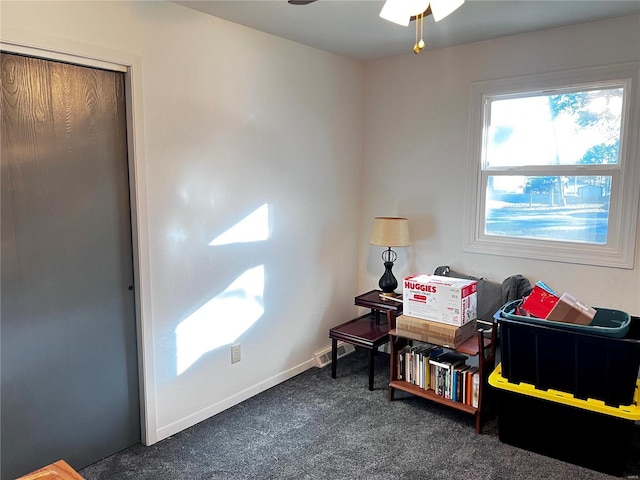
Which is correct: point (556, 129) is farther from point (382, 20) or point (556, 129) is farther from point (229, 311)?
point (229, 311)

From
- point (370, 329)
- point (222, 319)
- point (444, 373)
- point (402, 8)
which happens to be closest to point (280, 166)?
point (222, 319)

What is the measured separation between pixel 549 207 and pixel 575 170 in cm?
29

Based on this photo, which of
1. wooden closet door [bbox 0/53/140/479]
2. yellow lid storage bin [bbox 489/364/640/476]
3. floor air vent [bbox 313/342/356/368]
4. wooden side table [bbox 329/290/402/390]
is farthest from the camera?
floor air vent [bbox 313/342/356/368]

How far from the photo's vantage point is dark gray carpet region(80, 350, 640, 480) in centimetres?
232

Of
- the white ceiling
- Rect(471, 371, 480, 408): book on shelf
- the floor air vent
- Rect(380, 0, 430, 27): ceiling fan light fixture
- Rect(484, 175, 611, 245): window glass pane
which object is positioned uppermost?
the white ceiling

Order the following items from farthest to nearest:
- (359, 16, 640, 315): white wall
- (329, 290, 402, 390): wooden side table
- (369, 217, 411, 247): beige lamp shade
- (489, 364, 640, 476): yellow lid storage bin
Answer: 1. (369, 217, 411, 247): beige lamp shade
2. (329, 290, 402, 390): wooden side table
3. (359, 16, 640, 315): white wall
4. (489, 364, 640, 476): yellow lid storage bin

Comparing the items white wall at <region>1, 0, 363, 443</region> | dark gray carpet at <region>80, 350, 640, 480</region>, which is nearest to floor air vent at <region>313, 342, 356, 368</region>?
white wall at <region>1, 0, 363, 443</region>

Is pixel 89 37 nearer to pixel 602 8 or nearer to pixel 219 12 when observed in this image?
pixel 219 12

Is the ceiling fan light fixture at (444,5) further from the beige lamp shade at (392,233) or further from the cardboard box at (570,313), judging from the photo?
the beige lamp shade at (392,233)

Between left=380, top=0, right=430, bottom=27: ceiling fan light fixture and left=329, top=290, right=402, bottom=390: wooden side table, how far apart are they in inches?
77.5

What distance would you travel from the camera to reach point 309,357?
360 centimetres

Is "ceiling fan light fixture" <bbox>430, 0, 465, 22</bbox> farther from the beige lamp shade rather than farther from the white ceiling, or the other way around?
the beige lamp shade

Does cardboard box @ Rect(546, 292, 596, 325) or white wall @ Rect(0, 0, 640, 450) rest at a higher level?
white wall @ Rect(0, 0, 640, 450)

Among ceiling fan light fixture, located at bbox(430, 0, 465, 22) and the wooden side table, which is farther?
the wooden side table
